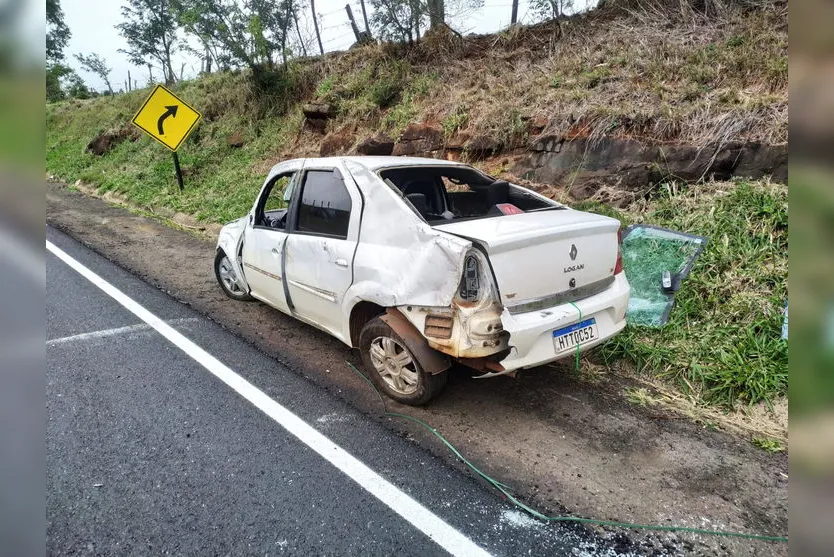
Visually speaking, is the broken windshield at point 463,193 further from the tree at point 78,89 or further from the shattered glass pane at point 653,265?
the tree at point 78,89

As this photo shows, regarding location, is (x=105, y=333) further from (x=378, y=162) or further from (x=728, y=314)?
(x=728, y=314)

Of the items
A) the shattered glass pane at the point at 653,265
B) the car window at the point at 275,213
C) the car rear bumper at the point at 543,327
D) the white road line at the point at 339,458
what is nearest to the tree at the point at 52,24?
the white road line at the point at 339,458

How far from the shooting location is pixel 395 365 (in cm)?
332

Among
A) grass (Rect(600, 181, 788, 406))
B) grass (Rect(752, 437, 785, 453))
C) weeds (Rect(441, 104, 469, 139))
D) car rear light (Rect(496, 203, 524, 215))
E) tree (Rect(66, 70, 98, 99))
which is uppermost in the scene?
tree (Rect(66, 70, 98, 99))

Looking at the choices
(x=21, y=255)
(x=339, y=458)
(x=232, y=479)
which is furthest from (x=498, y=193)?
(x=21, y=255)

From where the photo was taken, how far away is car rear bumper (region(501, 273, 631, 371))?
113 inches

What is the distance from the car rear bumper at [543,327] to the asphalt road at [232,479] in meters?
0.77

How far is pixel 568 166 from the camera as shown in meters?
6.64

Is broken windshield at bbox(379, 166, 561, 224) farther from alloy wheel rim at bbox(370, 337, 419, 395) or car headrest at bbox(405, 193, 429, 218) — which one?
alloy wheel rim at bbox(370, 337, 419, 395)

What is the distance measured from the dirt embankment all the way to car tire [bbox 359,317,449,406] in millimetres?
119

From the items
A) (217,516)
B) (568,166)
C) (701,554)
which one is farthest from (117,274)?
(701,554)

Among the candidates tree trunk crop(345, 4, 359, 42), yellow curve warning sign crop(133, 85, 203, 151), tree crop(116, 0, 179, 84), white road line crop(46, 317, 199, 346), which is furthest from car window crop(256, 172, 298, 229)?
tree crop(116, 0, 179, 84)

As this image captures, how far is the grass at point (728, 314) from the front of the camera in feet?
11.5

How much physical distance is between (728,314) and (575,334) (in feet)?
5.92
